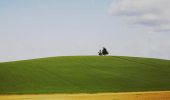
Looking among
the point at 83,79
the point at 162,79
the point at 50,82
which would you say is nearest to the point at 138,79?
the point at 162,79

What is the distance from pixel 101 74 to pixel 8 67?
41.0ft

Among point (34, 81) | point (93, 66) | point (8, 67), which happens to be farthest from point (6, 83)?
point (93, 66)

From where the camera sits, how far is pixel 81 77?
34.6m

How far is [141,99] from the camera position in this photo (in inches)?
805

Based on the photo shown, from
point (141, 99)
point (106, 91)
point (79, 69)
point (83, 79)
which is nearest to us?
point (141, 99)

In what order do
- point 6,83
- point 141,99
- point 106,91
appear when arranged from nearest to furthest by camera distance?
point 141,99, point 106,91, point 6,83

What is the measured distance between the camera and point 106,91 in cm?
2848

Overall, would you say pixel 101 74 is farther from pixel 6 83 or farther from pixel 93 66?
pixel 6 83

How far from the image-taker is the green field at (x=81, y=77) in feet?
96.7

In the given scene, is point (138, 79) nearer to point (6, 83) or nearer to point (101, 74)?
point (101, 74)

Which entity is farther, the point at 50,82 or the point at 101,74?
the point at 101,74

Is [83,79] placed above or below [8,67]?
below

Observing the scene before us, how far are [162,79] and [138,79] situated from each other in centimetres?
316

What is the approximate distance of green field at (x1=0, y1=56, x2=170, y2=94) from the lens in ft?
96.7
